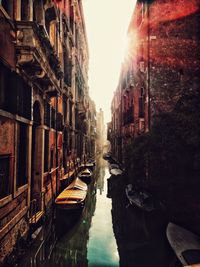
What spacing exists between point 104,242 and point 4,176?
17.6ft

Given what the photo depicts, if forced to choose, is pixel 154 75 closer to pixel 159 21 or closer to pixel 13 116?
pixel 159 21

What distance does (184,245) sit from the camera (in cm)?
639

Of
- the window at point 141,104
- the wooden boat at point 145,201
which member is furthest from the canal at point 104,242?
the window at point 141,104

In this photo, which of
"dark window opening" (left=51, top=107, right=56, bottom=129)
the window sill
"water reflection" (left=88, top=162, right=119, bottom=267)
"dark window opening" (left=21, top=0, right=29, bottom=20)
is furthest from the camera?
"dark window opening" (left=51, top=107, right=56, bottom=129)

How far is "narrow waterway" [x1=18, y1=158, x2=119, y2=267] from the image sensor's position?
279 inches

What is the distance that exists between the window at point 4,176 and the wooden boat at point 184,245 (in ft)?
16.7

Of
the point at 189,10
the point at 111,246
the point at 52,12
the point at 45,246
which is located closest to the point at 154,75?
the point at 189,10

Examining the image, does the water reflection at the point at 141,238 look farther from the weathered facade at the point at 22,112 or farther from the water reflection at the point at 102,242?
the weathered facade at the point at 22,112

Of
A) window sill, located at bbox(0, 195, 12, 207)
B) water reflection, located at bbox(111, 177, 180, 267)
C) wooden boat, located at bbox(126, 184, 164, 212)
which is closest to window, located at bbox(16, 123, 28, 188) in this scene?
window sill, located at bbox(0, 195, 12, 207)

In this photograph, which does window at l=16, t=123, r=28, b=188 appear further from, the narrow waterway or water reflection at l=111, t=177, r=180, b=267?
water reflection at l=111, t=177, r=180, b=267

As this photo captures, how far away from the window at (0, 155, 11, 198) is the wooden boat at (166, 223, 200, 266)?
16.7 feet

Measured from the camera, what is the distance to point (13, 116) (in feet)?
19.7

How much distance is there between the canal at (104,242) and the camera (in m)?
7.08

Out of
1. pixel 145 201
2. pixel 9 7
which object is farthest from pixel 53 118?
pixel 145 201
